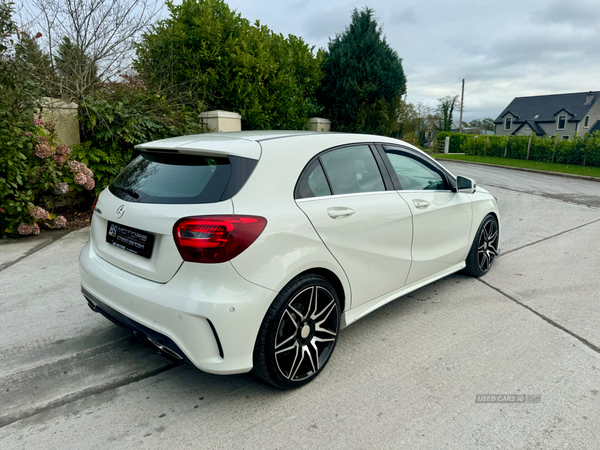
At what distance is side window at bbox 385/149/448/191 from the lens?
360 cm

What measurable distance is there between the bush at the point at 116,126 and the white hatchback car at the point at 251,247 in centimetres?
447

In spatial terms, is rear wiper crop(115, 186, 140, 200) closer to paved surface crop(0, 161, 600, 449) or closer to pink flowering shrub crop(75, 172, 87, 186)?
paved surface crop(0, 161, 600, 449)

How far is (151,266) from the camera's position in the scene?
2480 millimetres

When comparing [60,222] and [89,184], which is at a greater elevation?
[89,184]

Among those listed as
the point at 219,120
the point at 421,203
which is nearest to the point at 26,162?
the point at 219,120

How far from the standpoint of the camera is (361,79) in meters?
10.8

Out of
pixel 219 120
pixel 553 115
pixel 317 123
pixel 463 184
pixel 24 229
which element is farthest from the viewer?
pixel 553 115

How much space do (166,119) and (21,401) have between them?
20.0ft

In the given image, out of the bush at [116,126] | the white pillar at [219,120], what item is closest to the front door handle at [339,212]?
the bush at [116,126]

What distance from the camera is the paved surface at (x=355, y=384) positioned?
2348 mm

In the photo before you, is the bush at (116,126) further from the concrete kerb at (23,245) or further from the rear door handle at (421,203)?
the rear door handle at (421,203)

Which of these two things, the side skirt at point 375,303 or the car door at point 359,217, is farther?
the side skirt at point 375,303

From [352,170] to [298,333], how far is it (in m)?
1.24

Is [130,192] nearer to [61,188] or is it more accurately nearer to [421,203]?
[421,203]
